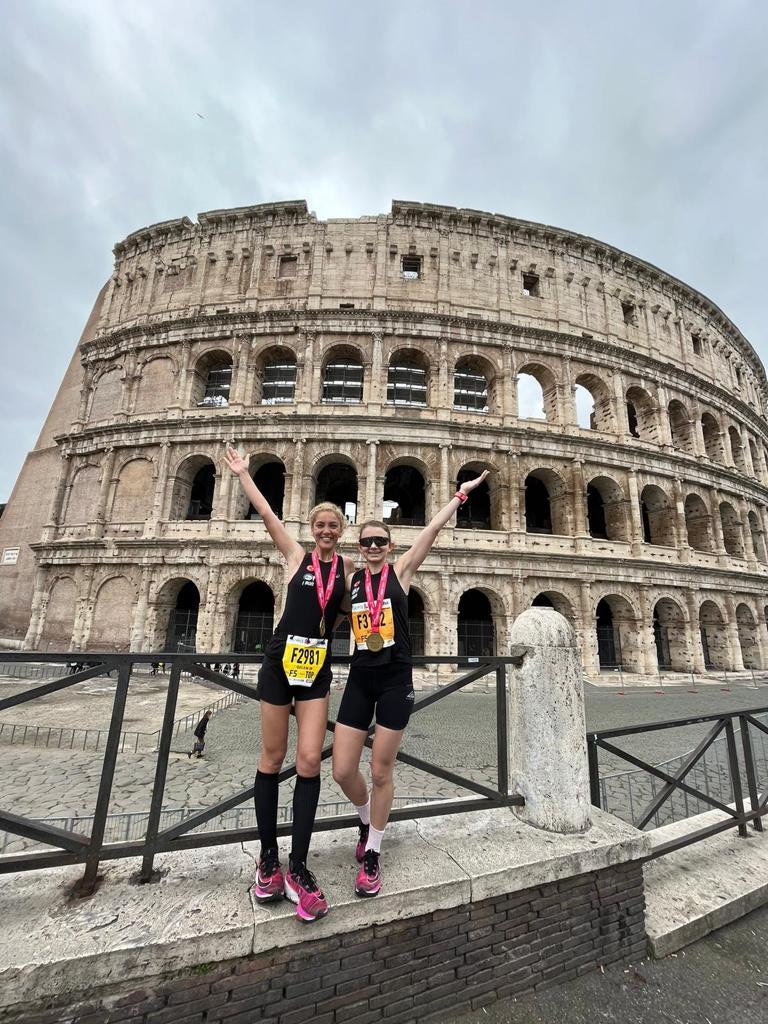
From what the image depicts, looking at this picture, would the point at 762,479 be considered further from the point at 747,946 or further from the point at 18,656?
the point at 18,656

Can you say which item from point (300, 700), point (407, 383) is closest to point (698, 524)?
point (407, 383)

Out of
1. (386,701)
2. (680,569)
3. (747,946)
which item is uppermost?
(680,569)

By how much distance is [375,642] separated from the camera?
2.26m

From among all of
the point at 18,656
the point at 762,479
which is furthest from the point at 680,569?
the point at 18,656

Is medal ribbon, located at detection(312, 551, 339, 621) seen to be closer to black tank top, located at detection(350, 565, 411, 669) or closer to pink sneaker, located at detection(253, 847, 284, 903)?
black tank top, located at detection(350, 565, 411, 669)

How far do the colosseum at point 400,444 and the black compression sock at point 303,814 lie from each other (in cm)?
1312

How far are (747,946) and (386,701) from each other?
110 inches

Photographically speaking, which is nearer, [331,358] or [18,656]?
[18,656]

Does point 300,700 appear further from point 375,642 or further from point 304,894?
point 304,894

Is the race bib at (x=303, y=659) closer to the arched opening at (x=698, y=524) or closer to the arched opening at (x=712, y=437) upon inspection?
the arched opening at (x=698, y=524)

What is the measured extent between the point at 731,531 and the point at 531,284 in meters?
16.0

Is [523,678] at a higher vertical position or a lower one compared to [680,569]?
lower

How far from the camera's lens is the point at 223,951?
5.55ft

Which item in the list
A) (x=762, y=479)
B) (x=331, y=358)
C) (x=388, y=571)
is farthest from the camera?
(x=762, y=479)
